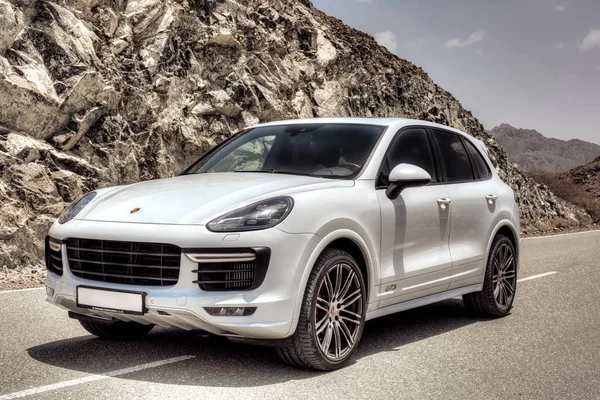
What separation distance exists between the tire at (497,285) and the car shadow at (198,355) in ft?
1.80

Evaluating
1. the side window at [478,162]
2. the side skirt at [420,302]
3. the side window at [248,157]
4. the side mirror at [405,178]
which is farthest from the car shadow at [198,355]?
the side window at [478,162]

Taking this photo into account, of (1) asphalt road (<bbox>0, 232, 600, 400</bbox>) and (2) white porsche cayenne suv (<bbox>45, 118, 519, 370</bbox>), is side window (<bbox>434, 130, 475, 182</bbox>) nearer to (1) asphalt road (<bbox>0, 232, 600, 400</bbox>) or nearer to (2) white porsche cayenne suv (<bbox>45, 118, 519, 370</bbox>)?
(2) white porsche cayenne suv (<bbox>45, 118, 519, 370</bbox>)

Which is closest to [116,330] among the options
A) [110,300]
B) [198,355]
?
[198,355]

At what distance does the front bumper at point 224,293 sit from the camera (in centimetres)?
482

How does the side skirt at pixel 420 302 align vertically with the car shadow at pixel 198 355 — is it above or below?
above

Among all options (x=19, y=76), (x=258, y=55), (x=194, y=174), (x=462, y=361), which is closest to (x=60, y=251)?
(x=194, y=174)

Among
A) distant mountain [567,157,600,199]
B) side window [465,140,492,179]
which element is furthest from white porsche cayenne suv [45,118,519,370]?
distant mountain [567,157,600,199]

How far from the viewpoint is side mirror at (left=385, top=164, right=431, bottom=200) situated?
5918 mm

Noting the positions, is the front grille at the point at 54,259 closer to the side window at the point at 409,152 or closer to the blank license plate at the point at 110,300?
the blank license plate at the point at 110,300

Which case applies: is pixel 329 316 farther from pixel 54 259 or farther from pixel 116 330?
pixel 54 259

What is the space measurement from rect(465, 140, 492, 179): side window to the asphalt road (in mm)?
1500

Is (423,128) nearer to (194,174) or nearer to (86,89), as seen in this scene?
(194,174)

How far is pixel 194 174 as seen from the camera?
6586mm

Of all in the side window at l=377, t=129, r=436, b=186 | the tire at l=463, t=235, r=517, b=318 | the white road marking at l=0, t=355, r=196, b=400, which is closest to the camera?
the white road marking at l=0, t=355, r=196, b=400
